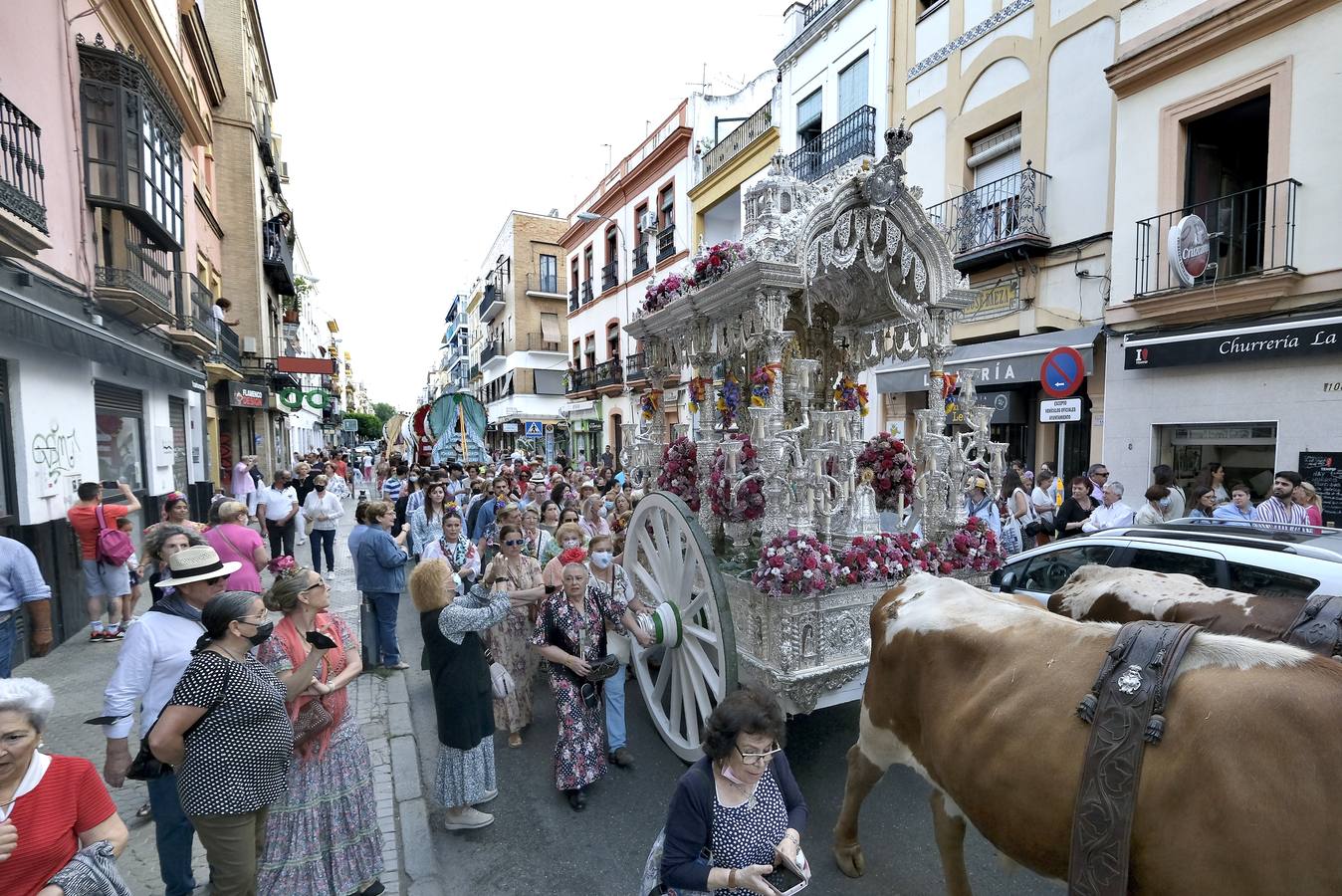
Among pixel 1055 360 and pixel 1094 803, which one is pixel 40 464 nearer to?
pixel 1094 803

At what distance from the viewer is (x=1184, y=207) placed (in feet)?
28.9

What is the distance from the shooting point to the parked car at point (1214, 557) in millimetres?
3568

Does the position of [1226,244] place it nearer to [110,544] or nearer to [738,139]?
[738,139]

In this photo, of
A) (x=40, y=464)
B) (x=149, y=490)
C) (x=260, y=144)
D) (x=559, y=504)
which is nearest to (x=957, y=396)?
(x=559, y=504)

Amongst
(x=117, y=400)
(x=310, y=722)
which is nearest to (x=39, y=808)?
(x=310, y=722)

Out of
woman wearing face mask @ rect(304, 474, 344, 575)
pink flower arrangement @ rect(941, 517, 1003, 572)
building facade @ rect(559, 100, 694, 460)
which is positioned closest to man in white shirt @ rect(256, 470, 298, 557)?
woman wearing face mask @ rect(304, 474, 344, 575)

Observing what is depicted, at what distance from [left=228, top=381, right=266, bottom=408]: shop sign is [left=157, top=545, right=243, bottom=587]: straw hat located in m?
17.8

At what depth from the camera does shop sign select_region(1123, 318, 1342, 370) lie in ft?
24.9

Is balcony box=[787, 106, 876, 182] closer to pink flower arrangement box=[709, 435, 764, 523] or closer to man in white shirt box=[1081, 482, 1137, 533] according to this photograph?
man in white shirt box=[1081, 482, 1137, 533]

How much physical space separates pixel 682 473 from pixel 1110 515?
15.9 ft

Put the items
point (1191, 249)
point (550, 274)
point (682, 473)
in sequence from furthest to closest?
point (550, 274)
point (1191, 249)
point (682, 473)

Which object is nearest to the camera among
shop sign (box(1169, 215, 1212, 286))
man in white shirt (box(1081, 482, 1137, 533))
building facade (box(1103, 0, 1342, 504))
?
man in white shirt (box(1081, 482, 1137, 533))

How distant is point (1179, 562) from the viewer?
4.16 metres

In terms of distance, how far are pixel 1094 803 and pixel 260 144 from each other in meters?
27.1
